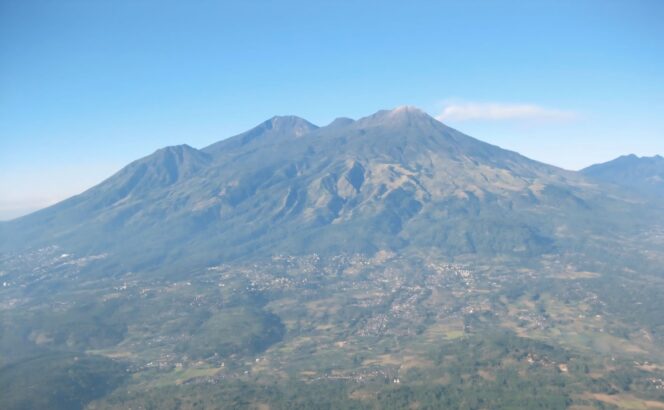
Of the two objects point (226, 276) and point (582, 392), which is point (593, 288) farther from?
point (226, 276)

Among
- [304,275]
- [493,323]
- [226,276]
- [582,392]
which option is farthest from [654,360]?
[226,276]

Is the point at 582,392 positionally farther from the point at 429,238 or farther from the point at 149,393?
the point at 429,238

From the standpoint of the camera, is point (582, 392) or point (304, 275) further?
point (304, 275)

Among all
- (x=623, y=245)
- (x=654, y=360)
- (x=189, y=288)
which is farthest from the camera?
(x=623, y=245)

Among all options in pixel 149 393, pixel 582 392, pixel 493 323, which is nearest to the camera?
pixel 582 392

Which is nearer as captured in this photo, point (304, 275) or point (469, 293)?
point (469, 293)

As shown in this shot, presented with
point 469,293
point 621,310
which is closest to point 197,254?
point 469,293

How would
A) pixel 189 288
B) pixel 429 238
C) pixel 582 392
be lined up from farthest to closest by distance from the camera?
pixel 429 238
pixel 189 288
pixel 582 392

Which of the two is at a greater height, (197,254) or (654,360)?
(197,254)

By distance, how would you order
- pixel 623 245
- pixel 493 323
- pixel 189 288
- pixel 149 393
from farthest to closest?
pixel 623 245 < pixel 189 288 < pixel 493 323 < pixel 149 393
